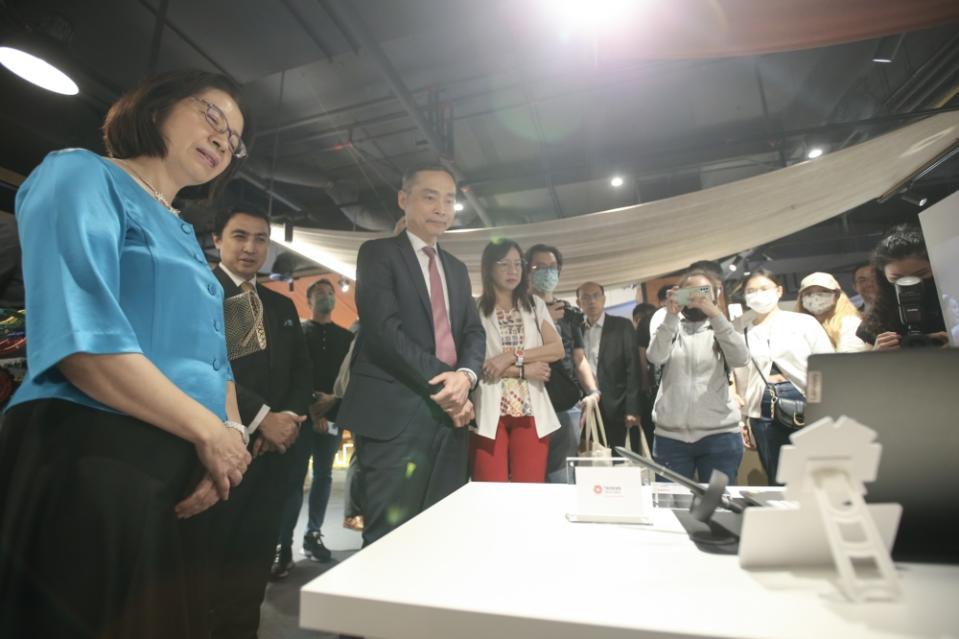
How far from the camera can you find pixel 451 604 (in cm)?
38

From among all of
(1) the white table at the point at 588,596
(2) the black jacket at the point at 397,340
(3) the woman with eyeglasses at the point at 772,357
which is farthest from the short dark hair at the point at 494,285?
(1) the white table at the point at 588,596

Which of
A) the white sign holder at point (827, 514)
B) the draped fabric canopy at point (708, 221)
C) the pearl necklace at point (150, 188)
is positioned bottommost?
the white sign holder at point (827, 514)

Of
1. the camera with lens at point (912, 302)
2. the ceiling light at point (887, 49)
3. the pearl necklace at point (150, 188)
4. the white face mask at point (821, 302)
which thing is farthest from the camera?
the ceiling light at point (887, 49)

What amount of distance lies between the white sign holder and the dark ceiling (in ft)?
8.68

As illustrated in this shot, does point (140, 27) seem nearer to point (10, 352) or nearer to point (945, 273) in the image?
point (10, 352)

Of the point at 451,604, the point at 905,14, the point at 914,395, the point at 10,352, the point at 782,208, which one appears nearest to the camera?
the point at 451,604

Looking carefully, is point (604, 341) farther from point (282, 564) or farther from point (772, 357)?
point (282, 564)

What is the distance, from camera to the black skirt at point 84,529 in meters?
0.58

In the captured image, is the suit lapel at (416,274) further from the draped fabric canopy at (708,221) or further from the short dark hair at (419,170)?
the draped fabric canopy at (708,221)

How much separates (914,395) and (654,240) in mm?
4426

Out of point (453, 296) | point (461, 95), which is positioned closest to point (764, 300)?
point (453, 296)

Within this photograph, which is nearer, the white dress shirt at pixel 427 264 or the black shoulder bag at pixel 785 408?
the white dress shirt at pixel 427 264

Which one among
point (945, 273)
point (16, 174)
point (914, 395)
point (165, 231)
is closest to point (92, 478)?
point (165, 231)

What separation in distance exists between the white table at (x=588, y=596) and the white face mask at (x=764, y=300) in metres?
2.38
